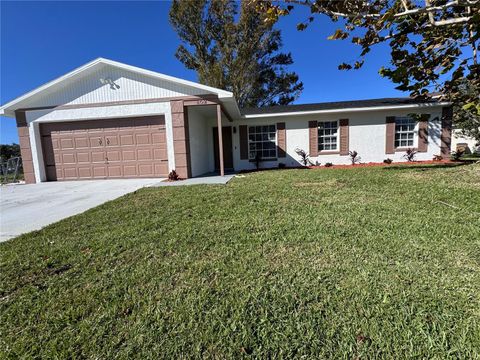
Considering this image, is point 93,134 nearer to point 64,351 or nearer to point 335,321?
point 64,351

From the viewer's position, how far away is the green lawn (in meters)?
1.58

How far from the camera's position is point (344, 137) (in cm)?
1183

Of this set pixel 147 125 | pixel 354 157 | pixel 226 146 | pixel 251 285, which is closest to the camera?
pixel 251 285

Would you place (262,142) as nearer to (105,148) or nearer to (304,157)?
(304,157)

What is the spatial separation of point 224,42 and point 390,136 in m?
13.2

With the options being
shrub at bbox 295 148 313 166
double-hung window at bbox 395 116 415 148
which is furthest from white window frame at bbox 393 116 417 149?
shrub at bbox 295 148 313 166

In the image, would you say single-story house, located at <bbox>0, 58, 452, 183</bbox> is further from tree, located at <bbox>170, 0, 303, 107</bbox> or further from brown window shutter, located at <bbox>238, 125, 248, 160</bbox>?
tree, located at <bbox>170, 0, 303, 107</bbox>

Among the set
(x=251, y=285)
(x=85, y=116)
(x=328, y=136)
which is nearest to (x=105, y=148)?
(x=85, y=116)

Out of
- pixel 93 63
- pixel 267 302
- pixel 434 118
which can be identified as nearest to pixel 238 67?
pixel 93 63

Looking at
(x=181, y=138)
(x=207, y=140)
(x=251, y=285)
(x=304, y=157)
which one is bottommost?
(x=251, y=285)

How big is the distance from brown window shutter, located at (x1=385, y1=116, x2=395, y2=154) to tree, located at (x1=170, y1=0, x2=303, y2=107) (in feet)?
34.8

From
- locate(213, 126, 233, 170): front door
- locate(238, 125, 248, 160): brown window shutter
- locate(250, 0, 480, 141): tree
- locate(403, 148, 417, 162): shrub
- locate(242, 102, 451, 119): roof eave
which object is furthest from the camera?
locate(213, 126, 233, 170): front door

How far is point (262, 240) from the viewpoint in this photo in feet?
10.2

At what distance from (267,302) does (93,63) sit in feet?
34.3
